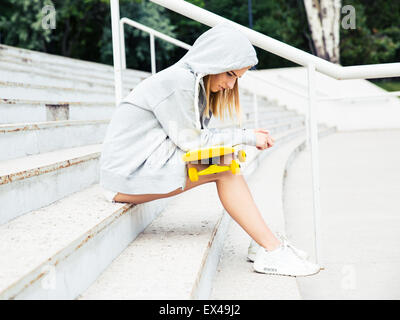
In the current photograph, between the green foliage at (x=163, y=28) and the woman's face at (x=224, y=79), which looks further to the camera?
the green foliage at (x=163, y=28)

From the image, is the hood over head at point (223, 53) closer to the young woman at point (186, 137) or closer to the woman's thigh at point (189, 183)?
the young woman at point (186, 137)

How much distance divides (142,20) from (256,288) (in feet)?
35.1

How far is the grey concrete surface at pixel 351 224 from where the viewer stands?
1.71 m

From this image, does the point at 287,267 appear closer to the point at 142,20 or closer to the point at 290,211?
the point at 290,211

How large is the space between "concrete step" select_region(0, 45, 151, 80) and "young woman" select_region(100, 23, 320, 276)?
252cm

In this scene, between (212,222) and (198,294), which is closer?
(198,294)

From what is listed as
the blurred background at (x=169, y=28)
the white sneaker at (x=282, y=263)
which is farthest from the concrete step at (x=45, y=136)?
the blurred background at (x=169, y=28)

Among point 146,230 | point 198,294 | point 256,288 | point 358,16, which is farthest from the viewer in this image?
point 358,16

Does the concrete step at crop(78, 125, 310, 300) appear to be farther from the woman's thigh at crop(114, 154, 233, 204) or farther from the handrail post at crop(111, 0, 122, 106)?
the handrail post at crop(111, 0, 122, 106)

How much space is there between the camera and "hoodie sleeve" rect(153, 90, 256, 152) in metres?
1.56

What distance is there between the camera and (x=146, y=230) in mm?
1819

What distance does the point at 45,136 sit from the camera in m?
2.20

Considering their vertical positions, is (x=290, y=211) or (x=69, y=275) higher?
(x=69, y=275)
